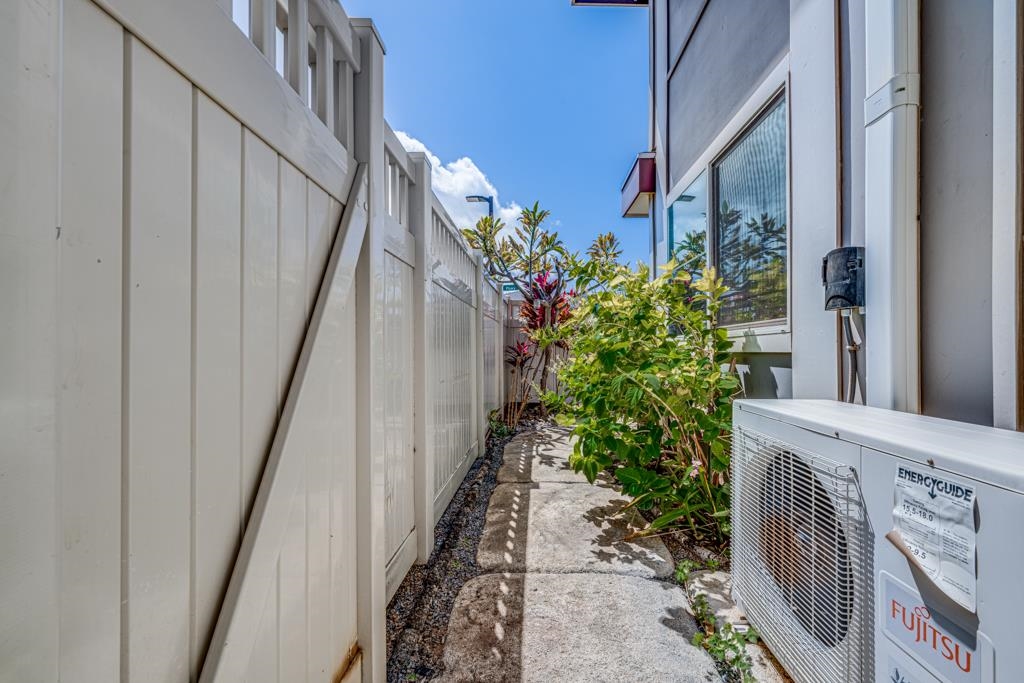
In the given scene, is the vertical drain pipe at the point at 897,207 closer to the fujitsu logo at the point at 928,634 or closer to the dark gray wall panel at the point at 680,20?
the fujitsu logo at the point at 928,634

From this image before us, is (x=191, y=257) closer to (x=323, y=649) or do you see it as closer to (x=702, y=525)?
(x=323, y=649)

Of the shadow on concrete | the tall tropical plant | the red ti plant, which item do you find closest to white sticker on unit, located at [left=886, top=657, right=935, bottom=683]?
the shadow on concrete

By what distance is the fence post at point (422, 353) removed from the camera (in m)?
2.04

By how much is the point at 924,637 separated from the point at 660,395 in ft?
4.19

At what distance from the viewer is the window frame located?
1.91m

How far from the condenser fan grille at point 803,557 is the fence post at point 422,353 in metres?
1.39

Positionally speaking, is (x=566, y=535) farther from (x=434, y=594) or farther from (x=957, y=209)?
(x=957, y=209)

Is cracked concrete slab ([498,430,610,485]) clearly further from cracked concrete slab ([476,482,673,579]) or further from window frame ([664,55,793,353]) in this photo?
window frame ([664,55,793,353])

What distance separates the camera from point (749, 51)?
2287mm

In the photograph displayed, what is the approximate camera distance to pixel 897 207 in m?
1.30

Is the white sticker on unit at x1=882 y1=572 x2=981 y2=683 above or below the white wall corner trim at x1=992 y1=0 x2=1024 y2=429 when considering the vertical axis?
below

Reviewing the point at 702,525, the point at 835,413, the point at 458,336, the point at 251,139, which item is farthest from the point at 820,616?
the point at 458,336

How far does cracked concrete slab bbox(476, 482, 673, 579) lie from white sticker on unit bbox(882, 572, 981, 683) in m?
Answer: 1.15

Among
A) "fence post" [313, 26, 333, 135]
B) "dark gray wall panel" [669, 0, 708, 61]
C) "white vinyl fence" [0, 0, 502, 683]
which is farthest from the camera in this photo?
"dark gray wall panel" [669, 0, 708, 61]
